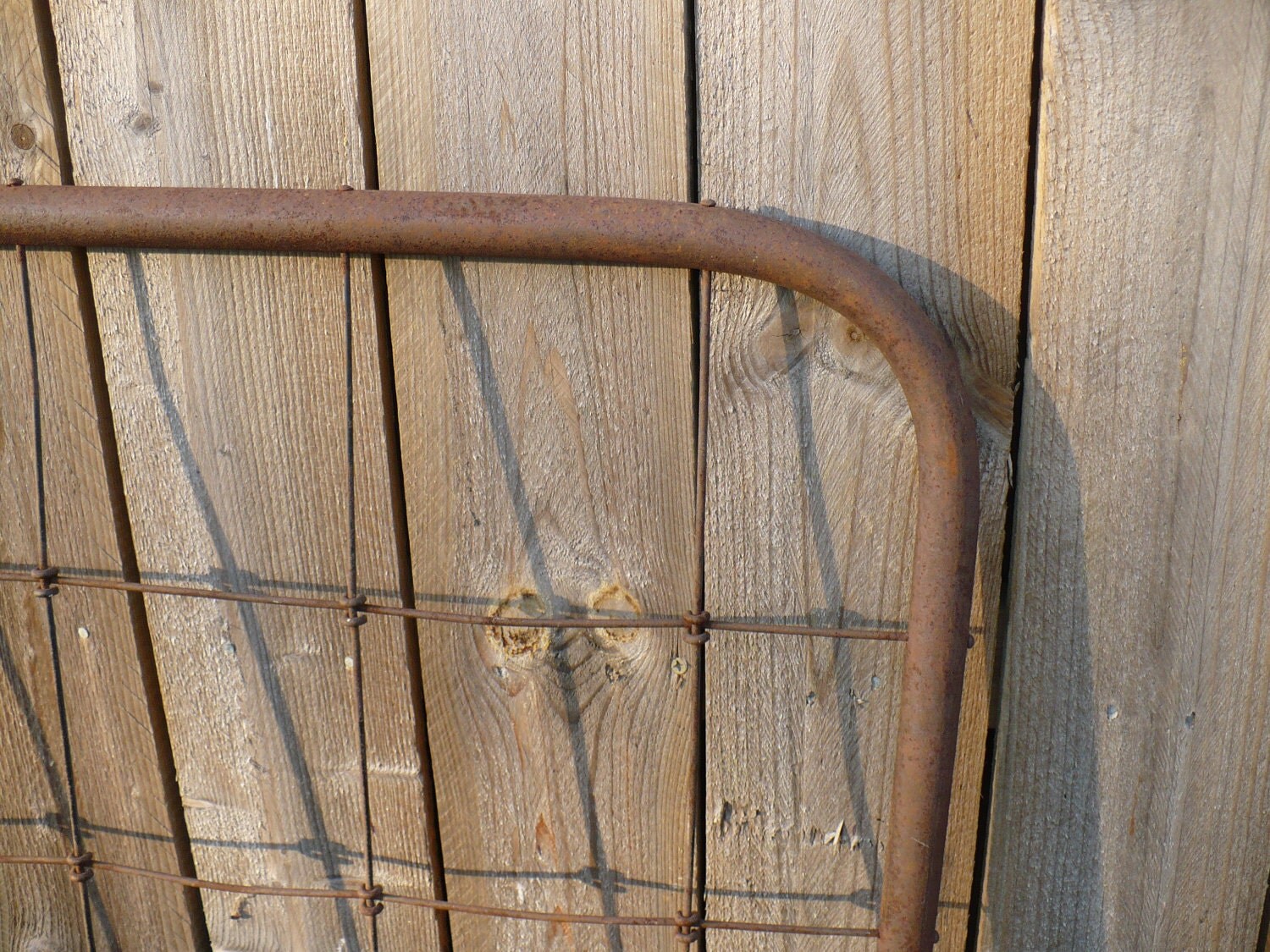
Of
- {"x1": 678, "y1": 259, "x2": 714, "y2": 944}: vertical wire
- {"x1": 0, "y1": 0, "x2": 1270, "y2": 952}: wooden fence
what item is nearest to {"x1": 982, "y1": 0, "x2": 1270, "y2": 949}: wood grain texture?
{"x1": 0, "y1": 0, "x2": 1270, "y2": 952}: wooden fence

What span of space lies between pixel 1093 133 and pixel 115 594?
2.86 feet

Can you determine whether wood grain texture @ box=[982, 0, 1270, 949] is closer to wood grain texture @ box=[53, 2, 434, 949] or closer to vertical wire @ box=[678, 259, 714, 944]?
vertical wire @ box=[678, 259, 714, 944]

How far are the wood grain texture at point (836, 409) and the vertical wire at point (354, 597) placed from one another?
0.29 meters

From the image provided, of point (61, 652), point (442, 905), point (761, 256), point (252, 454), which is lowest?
point (442, 905)

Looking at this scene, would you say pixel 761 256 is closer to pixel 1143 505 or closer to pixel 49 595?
pixel 1143 505

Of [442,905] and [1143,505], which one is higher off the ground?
[1143,505]

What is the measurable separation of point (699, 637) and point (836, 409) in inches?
8.2

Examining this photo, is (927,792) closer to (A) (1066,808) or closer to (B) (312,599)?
(A) (1066,808)

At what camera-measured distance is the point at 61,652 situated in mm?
778

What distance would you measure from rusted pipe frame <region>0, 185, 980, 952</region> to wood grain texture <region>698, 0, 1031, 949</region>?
54 mm

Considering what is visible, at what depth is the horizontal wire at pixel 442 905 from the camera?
705mm

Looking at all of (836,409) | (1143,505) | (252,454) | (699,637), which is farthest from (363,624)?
(1143,505)

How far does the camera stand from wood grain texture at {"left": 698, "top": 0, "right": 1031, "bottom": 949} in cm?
62

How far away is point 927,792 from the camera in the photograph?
63 centimetres
